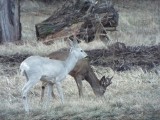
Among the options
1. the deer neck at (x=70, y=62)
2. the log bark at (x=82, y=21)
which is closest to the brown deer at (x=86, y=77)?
the deer neck at (x=70, y=62)

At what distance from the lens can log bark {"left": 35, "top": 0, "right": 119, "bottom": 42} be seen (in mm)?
22297

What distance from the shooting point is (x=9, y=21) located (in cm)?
2372

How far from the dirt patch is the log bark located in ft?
11.1

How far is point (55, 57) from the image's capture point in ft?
46.4

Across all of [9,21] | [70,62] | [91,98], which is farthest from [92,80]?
[9,21]

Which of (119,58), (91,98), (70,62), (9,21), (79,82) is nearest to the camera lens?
(70,62)

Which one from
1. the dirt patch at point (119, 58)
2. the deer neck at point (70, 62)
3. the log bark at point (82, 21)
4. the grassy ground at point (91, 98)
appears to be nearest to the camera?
the grassy ground at point (91, 98)

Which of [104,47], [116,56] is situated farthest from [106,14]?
[116,56]

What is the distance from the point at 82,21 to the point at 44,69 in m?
10.6

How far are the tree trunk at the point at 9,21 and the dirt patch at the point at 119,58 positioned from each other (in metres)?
5.04

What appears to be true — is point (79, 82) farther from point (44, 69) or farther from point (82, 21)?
point (82, 21)

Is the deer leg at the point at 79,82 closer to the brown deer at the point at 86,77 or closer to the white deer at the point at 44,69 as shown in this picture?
the brown deer at the point at 86,77

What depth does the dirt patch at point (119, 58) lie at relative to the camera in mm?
17041

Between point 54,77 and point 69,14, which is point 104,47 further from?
point 54,77
